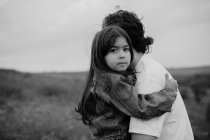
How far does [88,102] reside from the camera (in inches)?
93.0

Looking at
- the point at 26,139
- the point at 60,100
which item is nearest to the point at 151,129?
the point at 26,139

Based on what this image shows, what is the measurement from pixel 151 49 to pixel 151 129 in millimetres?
983

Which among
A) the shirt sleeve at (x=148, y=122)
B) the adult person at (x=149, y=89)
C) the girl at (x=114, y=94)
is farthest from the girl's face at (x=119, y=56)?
the shirt sleeve at (x=148, y=122)

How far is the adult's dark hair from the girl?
0.36ft

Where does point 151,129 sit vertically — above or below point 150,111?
below

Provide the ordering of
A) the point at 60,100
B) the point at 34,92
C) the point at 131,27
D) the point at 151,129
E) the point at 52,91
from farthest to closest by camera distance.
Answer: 1. the point at 52,91
2. the point at 34,92
3. the point at 60,100
4. the point at 131,27
5. the point at 151,129

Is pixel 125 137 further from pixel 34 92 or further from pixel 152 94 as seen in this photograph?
pixel 34 92

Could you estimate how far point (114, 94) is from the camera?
2.04 m

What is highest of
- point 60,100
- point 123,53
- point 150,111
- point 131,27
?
point 131,27

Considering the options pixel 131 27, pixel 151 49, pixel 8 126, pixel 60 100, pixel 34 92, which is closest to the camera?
pixel 131 27

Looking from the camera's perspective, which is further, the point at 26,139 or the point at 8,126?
the point at 8,126

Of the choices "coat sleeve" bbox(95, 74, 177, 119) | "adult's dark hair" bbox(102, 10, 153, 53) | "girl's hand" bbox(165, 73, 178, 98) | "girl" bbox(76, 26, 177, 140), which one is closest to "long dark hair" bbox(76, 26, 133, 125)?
"girl" bbox(76, 26, 177, 140)

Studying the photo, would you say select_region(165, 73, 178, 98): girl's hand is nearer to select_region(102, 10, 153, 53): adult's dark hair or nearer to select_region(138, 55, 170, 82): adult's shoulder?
select_region(138, 55, 170, 82): adult's shoulder

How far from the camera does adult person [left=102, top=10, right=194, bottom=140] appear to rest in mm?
1895
